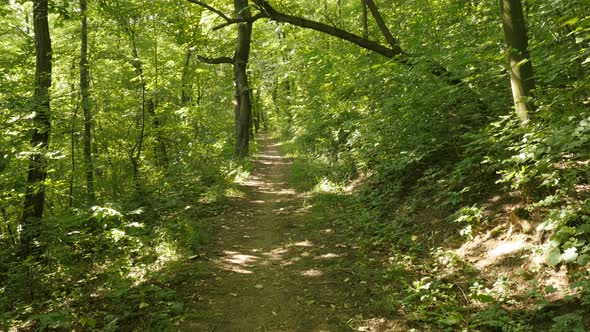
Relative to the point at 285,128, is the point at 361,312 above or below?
below

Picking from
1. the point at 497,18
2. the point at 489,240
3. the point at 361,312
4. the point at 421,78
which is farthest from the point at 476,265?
the point at 497,18

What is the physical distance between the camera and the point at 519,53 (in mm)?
4914

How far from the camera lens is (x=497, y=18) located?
734 cm

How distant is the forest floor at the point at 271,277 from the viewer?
4875 millimetres

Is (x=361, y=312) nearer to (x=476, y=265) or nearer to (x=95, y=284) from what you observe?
(x=476, y=265)

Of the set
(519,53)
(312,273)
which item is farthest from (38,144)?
(519,53)

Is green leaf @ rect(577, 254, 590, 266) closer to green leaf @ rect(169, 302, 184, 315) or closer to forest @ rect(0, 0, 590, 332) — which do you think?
forest @ rect(0, 0, 590, 332)

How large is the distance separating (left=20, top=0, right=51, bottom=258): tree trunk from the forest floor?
2.82 meters

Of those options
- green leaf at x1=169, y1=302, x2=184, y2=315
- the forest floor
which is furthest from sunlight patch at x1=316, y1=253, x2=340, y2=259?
green leaf at x1=169, y1=302, x2=184, y2=315

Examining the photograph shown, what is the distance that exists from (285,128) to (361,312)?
2515 cm

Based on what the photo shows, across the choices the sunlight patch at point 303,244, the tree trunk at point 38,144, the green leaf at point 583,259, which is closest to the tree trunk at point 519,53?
the green leaf at point 583,259

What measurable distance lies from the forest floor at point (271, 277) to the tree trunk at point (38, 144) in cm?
282

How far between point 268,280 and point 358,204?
3.63 meters

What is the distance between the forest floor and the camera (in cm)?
488
